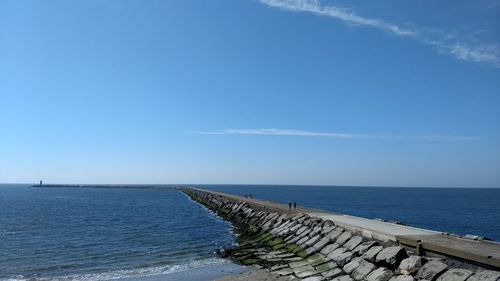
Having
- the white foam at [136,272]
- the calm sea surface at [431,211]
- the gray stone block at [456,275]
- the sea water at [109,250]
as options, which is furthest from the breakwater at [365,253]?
the calm sea surface at [431,211]

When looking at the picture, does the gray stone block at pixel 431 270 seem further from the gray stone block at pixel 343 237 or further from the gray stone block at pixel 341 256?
the gray stone block at pixel 343 237

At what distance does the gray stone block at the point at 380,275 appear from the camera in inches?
438

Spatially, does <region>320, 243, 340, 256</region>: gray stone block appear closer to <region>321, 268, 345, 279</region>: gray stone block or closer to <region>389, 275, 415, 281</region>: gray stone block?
<region>321, 268, 345, 279</region>: gray stone block

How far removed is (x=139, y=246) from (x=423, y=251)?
15910 millimetres

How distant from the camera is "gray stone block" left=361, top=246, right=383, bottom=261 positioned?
12.5m

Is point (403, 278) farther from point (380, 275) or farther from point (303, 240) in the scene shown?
point (303, 240)

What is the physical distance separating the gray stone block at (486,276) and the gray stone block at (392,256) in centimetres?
239

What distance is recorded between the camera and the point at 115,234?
29.4m

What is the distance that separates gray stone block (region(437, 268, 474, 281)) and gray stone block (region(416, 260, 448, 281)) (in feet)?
0.54

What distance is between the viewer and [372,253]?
1277cm

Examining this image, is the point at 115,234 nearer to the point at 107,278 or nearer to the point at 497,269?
the point at 107,278

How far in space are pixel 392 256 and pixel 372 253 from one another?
3.65ft

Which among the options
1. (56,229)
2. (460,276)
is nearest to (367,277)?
(460,276)

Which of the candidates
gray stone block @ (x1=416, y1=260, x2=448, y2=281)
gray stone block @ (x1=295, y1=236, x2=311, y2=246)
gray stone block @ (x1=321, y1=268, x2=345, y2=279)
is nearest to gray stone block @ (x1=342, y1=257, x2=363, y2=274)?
gray stone block @ (x1=321, y1=268, x2=345, y2=279)
